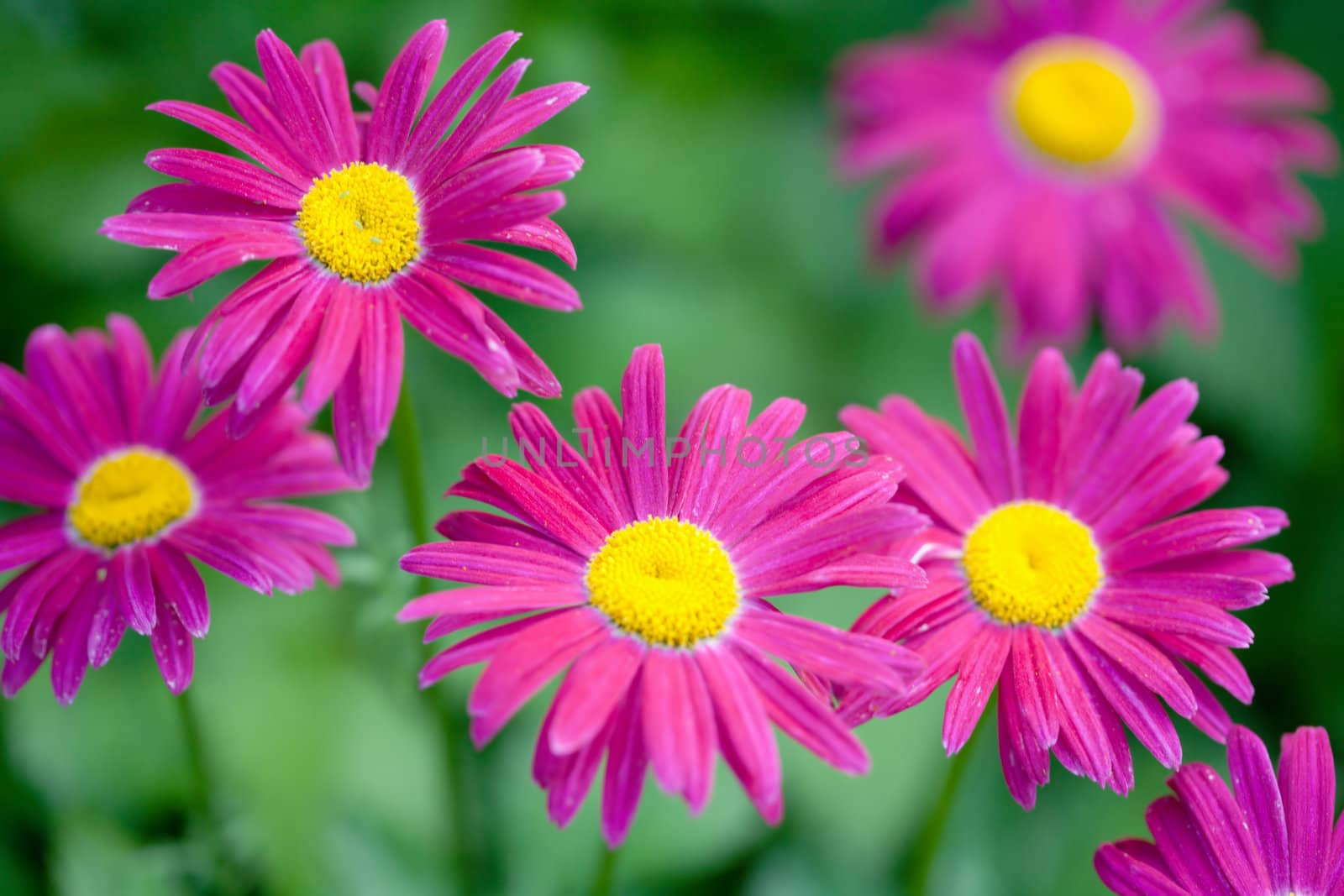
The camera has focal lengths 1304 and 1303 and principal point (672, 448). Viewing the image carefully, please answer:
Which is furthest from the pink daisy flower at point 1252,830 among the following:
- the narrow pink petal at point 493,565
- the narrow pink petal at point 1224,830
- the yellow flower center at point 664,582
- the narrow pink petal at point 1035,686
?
the narrow pink petal at point 493,565

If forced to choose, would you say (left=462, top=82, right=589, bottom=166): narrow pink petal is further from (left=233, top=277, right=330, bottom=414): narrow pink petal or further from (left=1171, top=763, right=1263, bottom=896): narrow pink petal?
(left=1171, top=763, right=1263, bottom=896): narrow pink petal

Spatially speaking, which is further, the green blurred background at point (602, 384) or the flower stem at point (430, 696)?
the green blurred background at point (602, 384)

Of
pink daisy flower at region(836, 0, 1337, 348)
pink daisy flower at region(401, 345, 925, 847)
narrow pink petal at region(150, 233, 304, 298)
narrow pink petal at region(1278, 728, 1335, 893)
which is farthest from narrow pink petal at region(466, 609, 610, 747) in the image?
pink daisy flower at region(836, 0, 1337, 348)

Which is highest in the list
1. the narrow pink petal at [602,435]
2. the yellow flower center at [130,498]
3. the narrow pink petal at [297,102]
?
the narrow pink petal at [297,102]

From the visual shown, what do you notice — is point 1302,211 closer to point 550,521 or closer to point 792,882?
point 792,882

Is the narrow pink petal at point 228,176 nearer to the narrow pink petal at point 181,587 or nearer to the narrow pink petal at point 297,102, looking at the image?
the narrow pink petal at point 297,102
